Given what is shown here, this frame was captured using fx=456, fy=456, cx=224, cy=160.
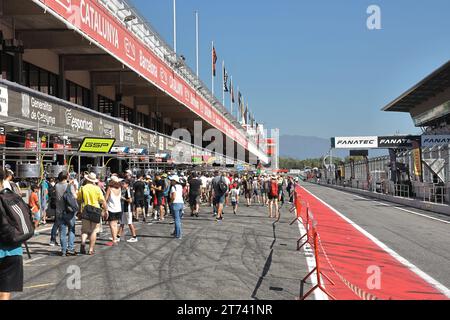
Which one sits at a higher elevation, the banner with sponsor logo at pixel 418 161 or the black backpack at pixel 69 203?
the banner with sponsor logo at pixel 418 161

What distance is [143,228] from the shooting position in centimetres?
1362

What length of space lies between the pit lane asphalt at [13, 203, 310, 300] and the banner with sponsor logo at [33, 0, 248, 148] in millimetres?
5749

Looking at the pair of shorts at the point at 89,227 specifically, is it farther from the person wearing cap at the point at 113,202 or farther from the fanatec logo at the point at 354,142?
the fanatec logo at the point at 354,142

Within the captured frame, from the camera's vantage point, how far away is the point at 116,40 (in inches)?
615

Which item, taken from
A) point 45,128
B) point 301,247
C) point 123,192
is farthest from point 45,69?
point 301,247

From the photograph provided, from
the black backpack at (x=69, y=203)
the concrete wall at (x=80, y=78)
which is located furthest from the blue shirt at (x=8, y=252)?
the concrete wall at (x=80, y=78)

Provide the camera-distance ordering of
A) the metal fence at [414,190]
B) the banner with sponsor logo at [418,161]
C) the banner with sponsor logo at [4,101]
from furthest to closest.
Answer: the banner with sponsor logo at [418,161] → the metal fence at [414,190] → the banner with sponsor logo at [4,101]

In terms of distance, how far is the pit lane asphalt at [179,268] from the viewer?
6.28 metres

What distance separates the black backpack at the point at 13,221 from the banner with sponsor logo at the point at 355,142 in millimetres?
36003

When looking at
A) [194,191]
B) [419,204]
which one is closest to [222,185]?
[194,191]

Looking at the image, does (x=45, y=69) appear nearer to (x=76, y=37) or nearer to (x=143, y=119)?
(x=76, y=37)
